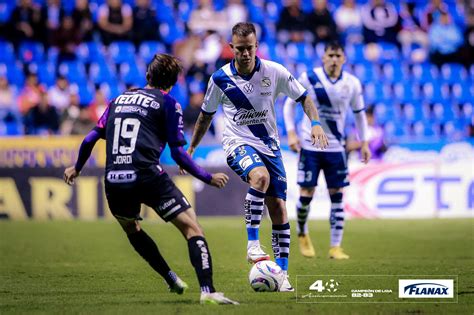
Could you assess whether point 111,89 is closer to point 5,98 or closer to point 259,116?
point 5,98

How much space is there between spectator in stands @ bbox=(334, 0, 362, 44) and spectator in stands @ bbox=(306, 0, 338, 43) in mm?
564

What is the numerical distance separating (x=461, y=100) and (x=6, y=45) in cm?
1134

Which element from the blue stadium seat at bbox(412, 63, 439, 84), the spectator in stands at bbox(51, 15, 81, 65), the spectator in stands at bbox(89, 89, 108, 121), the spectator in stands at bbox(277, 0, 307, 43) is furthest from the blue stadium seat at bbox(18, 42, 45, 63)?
the blue stadium seat at bbox(412, 63, 439, 84)

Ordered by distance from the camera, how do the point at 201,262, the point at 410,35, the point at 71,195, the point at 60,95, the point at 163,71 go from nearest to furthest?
the point at 201,262, the point at 163,71, the point at 71,195, the point at 60,95, the point at 410,35

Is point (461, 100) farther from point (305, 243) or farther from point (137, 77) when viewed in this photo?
point (305, 243)

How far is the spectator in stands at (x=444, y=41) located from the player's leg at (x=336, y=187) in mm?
12467

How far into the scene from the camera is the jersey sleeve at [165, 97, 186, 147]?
22.7ft

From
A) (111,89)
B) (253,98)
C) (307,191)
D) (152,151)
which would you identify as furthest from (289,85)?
(111,89)

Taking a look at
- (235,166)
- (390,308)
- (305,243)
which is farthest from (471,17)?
(390,308)

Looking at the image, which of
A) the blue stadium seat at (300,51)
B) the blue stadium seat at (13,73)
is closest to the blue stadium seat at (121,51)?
the blue stadium seat at (13,73)

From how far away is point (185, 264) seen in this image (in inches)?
412

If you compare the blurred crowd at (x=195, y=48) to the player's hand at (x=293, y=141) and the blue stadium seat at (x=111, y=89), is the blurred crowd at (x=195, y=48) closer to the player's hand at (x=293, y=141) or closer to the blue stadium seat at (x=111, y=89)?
the blue stadium seat at (x=111, y=89)

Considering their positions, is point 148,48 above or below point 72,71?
above

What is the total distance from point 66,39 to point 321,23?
6.20 meters
